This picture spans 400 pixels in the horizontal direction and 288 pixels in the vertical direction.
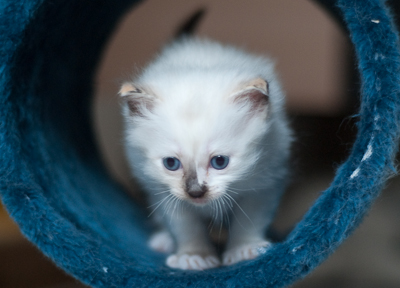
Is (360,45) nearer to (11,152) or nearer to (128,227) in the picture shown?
(11,152)

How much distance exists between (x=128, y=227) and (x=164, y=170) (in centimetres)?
70

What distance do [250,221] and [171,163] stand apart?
1.52 ft

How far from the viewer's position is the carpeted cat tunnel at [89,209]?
135cm

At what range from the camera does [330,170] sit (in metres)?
3.23

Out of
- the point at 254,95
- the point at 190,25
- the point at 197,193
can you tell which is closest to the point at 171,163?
the point at 197,193

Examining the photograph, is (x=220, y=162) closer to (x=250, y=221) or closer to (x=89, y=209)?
(x=250, y=221)

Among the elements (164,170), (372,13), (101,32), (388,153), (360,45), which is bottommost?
(164,170)

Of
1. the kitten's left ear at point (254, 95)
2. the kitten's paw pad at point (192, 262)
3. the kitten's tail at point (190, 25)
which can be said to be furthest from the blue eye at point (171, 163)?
the kitten's tail at point (190, 25)

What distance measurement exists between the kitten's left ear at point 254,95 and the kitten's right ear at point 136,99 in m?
0.32

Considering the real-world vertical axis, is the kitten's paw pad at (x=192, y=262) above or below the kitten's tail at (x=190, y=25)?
below

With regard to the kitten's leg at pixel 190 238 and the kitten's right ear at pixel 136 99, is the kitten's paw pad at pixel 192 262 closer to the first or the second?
the kitten's leg at pixel 190 238

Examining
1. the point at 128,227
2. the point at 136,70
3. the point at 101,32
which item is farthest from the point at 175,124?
the point at 101,32

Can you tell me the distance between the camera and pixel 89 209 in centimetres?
195

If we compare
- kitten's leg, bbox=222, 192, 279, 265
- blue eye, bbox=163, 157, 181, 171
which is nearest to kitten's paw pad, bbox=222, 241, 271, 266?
kitten's leg, bbox=222, 192, 279, 265
